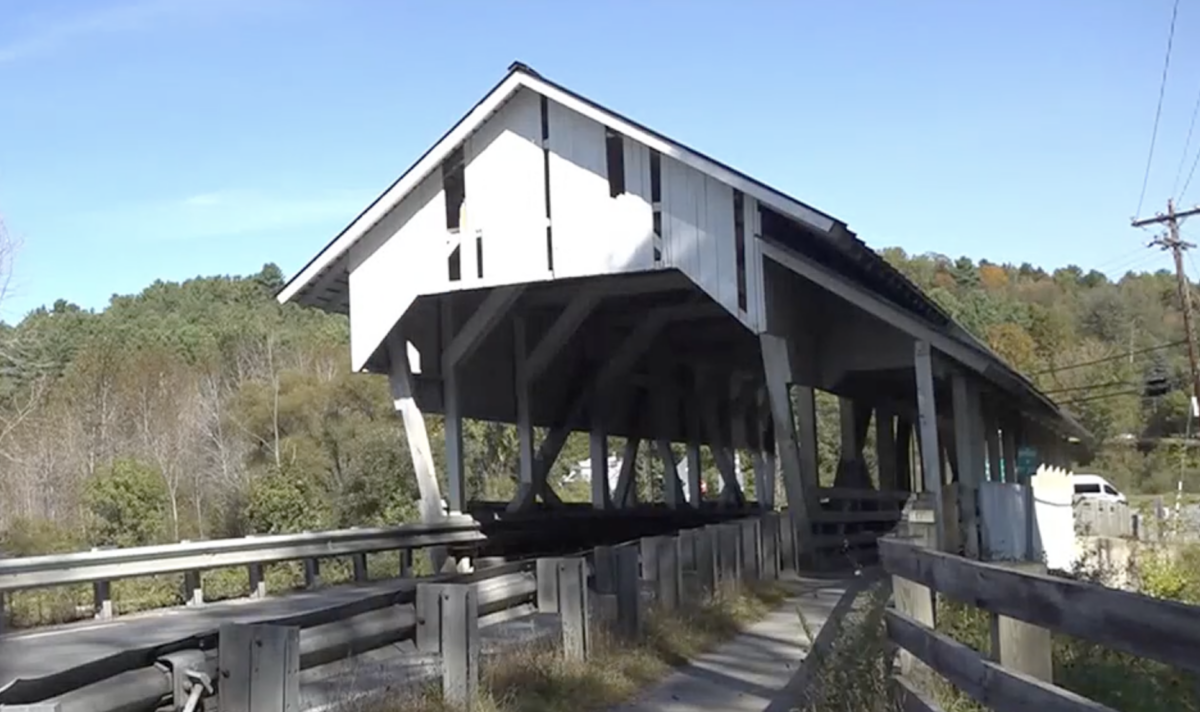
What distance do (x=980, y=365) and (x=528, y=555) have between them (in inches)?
286

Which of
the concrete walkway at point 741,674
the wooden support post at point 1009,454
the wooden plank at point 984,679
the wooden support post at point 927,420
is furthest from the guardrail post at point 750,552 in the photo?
the wooden support post at point 1009,454

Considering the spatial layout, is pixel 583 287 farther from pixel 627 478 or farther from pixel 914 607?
pixel 914 607

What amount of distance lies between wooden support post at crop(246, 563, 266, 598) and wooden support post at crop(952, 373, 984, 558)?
9545 mm

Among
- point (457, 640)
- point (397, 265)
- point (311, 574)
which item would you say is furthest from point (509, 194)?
point (457, 640)

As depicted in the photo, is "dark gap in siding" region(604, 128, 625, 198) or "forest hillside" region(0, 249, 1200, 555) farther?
"forest hillside" region(0, 249, 1200, 555)

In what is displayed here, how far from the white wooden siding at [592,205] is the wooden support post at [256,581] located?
548cm

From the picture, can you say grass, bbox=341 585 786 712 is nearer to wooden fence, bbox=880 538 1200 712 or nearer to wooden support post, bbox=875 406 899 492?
wooden fence, bbox=880 538 1200 712

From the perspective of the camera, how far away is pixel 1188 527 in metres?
34.3

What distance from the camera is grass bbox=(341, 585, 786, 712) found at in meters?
7.30

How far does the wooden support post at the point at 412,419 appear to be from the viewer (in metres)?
19.8

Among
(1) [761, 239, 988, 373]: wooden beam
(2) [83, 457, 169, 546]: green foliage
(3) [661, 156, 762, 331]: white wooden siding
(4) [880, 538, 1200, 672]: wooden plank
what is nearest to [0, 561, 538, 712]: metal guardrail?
(4) [880, 538, 1200, 672]: wooden plank

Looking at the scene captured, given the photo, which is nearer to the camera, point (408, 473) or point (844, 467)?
point (844, 467)

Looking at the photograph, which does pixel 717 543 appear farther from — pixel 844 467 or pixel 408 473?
pixel 408 473

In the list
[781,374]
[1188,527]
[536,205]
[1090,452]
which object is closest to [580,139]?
[536,205]
